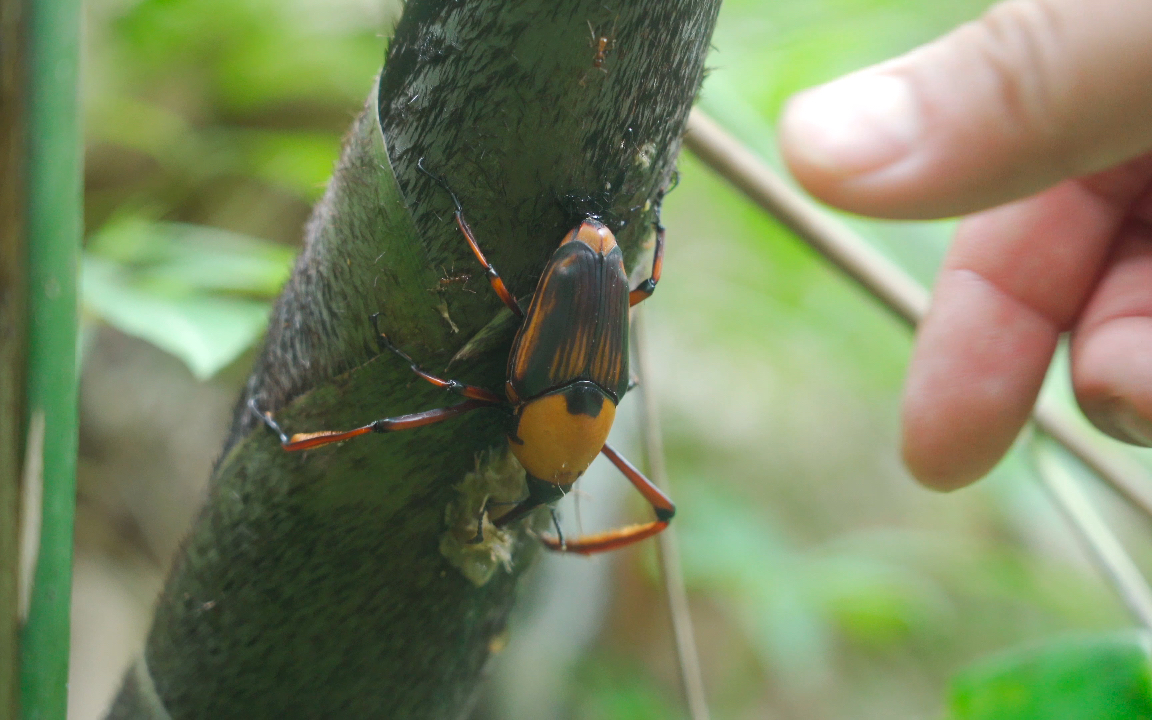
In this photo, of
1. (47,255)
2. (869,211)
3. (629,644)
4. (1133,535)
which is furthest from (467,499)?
(1133,535)

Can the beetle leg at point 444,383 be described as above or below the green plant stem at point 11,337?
below

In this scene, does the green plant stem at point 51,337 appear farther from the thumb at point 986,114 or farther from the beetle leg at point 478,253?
the thumb at point 986,114

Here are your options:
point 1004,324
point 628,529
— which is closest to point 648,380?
point 628,529

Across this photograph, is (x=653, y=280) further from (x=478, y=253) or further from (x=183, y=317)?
(x=183, y=317)

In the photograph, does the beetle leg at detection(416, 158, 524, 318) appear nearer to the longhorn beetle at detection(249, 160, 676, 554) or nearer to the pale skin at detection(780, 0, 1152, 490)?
the longhorn beetle at detection(249, 160, 676, 554)

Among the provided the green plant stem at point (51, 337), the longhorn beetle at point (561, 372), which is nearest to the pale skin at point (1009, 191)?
the longhorn beetle at point (561, 372)

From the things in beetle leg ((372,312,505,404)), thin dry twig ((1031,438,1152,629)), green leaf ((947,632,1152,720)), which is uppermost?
beetle leg ((372,312,505,404))

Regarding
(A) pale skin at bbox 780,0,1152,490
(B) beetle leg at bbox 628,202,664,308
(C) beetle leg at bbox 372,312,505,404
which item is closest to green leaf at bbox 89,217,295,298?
(B) beetle leg at bbox 628,202,664,308
